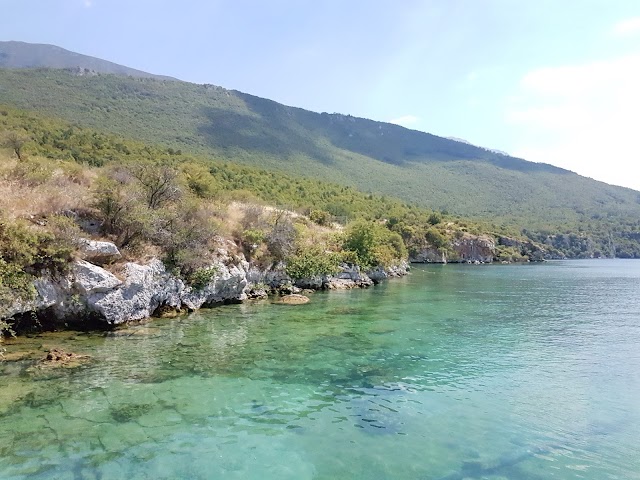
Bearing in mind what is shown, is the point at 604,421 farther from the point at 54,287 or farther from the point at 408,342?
the point at 54,287

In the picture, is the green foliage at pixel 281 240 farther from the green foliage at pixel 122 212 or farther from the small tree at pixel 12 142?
the small tree at pixel 12 142

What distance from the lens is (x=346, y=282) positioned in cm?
4797

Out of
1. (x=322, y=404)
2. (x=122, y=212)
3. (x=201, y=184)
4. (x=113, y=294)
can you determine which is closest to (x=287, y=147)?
(x=201, y=184)

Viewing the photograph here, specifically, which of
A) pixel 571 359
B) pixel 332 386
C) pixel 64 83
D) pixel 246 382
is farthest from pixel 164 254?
pixel 64 83

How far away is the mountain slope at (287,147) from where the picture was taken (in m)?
101

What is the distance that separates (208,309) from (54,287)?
36.4 feet

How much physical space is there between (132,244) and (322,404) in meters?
18.7

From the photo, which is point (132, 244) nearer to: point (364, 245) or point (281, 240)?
point (281, 240)

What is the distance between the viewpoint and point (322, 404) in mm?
13430

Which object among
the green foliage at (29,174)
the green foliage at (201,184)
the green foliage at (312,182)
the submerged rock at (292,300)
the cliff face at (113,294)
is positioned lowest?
the submerged rock at (292,300)

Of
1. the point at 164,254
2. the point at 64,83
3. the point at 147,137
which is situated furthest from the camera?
the point at 64,83

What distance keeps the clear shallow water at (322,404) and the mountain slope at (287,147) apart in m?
85.7

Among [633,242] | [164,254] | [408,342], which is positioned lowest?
[408,342]

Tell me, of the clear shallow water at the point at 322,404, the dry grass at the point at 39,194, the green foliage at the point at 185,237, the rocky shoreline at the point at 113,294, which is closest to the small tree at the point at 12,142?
the dry grass at the point at 39,194
